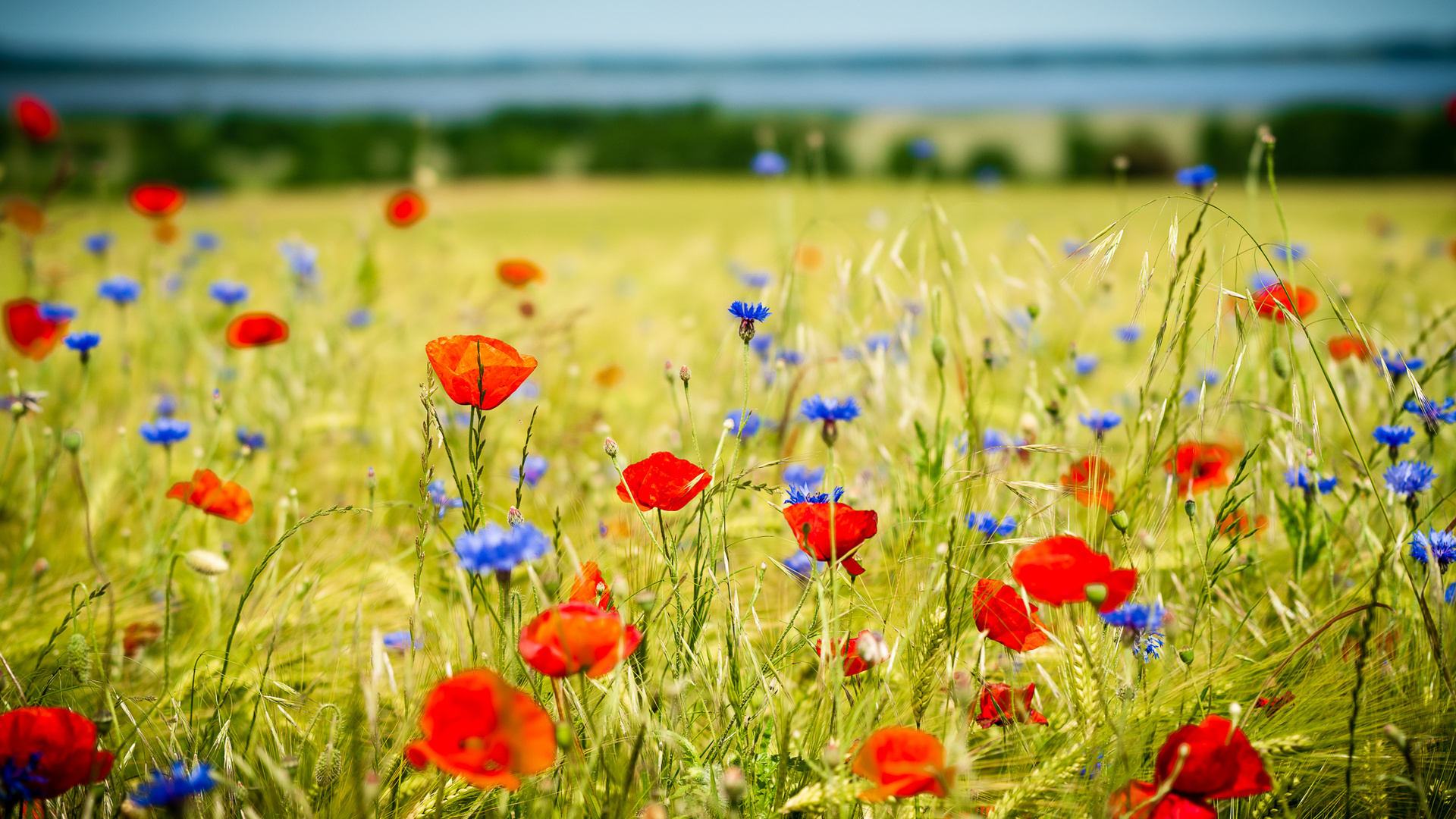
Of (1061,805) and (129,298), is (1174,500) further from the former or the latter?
(129,298)

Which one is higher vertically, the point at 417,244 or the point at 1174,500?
the point at 417,244

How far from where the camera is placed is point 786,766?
2.56ft

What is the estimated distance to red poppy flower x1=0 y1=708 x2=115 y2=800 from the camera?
70cm

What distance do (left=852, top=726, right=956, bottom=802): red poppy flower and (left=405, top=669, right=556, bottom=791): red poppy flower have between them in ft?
0.84

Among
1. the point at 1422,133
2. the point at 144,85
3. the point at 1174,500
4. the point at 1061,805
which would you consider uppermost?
the point at 144,85

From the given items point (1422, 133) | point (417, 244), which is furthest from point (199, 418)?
point (1422, 133)

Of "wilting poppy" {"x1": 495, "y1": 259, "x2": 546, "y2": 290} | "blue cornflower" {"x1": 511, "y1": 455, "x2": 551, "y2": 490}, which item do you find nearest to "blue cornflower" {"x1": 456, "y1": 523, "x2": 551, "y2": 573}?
"blue cornflower" {"x1": 511, "y1": 455, "x2": 551, "y2": 490}

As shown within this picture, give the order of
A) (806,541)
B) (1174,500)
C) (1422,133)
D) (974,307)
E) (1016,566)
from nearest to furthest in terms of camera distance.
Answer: (1016,566) < (806,541) < (1174,500) < (974,307) < (1422,133)

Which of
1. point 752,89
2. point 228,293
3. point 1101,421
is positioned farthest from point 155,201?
point 752,89

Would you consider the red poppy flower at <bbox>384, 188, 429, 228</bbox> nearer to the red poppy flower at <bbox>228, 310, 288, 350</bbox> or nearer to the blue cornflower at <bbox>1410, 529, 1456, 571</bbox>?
the red poppy flower at <bbox>228, 310, 288, 350</bbox>

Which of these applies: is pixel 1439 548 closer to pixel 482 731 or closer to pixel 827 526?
pixel 827 526

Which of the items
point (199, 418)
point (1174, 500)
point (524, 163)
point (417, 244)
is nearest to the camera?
point (1174, 500)

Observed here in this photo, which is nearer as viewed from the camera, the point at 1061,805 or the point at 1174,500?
the point at 1061,805

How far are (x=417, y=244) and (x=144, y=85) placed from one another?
89.2 ft
